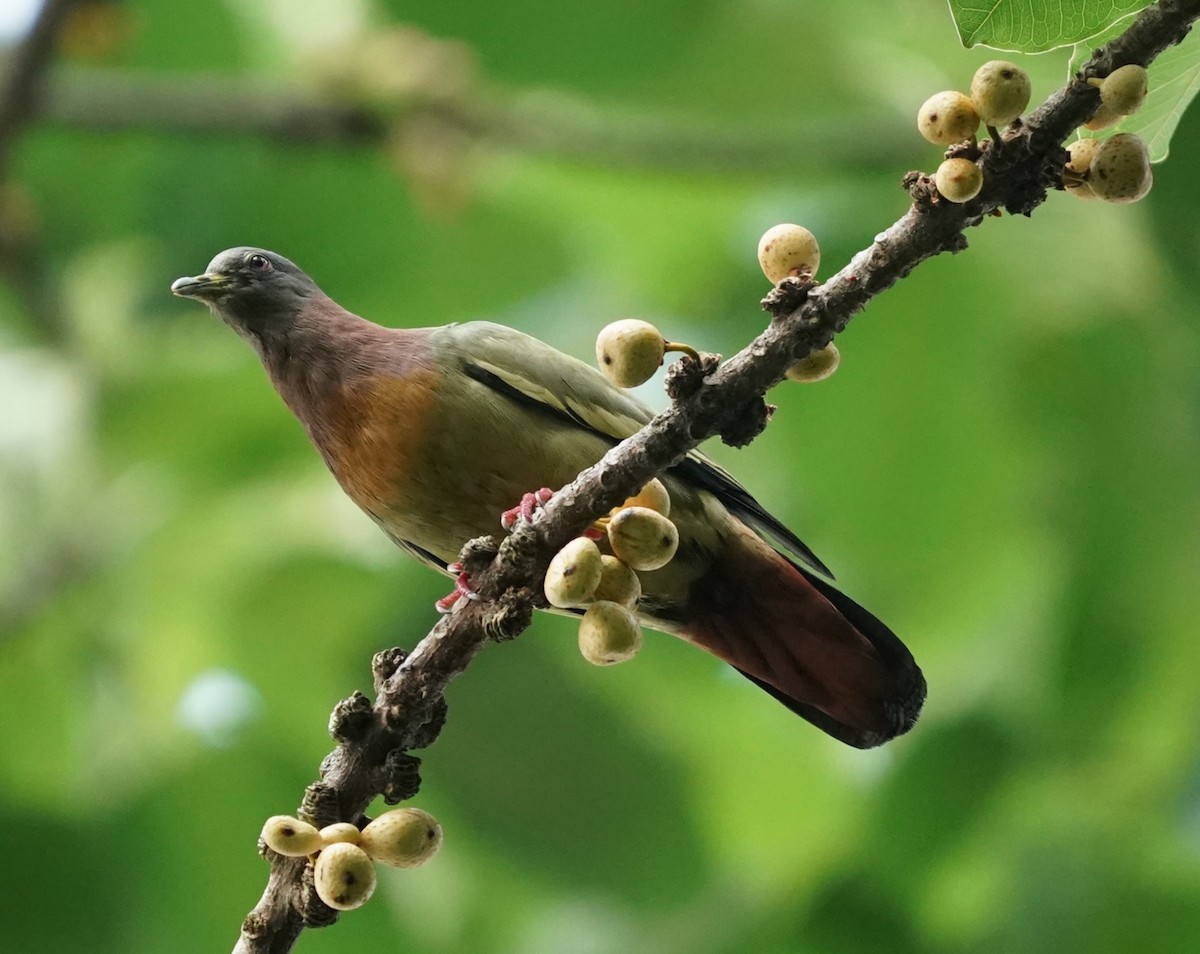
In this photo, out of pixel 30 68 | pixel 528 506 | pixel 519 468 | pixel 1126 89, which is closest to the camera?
pixel 1126 89

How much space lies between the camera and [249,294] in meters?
3.52

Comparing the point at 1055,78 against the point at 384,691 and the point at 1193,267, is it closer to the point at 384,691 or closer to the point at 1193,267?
the point at 1193,267

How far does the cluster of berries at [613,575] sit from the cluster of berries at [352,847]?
13.9 inches

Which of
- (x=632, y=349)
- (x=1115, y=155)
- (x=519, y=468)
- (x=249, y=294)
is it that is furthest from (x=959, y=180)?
(x=249, y=294)

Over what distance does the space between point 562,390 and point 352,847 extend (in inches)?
58.7

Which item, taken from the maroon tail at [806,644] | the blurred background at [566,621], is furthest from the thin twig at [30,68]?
the maroon tail at [806,644]

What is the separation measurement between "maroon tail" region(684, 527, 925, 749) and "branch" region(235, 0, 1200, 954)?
111 centimetres

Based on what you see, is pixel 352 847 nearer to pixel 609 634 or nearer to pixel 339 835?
pixel 339 835

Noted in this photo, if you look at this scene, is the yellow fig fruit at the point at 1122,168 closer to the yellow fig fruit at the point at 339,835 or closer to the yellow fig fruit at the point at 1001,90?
the yellow fig fruit at the point at 1001,90

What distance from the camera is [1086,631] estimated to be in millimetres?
4855

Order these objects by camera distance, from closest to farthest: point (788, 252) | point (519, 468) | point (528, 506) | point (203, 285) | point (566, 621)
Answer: point (788, 252) → point (528, 506) → point (519, 468) → point (203, 285) → point (566, 621)

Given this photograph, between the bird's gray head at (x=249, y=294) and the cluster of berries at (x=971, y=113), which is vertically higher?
the bird's gray head at (x=249, y=294)

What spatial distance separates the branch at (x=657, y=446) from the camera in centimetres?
190

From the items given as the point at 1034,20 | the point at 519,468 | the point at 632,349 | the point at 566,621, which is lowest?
the point at 632,349
